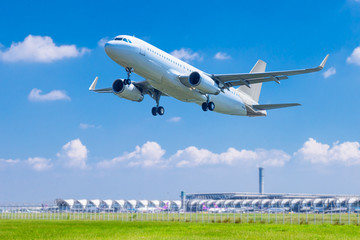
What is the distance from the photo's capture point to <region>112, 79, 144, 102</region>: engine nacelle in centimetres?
4338

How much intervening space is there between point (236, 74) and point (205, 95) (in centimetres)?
363

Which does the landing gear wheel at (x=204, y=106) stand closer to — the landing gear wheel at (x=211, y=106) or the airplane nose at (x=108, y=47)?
the landing gear wheel at (x=211, y=106)

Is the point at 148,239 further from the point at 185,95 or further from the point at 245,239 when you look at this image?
the point at 185,95

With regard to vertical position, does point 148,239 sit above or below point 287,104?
below

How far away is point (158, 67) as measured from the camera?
36844 millimetres

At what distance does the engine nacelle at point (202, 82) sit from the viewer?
39250mm

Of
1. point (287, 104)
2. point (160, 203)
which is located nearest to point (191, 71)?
point (287, 104)

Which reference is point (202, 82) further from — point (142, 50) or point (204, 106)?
point (142, 50)

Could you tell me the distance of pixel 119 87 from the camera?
4344 centimetres

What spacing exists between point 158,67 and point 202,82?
15.4ft

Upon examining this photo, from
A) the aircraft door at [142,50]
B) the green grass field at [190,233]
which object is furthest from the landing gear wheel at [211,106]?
the green grass field at [190,233]

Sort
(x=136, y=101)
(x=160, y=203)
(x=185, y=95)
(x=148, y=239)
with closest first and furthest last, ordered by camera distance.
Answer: (x=148, y=239) → (x=185, y=95) → (x=136, y=101) → (x=160, y=203)

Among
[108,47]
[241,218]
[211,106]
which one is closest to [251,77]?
[211,106]

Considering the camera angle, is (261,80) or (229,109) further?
(229,109)
